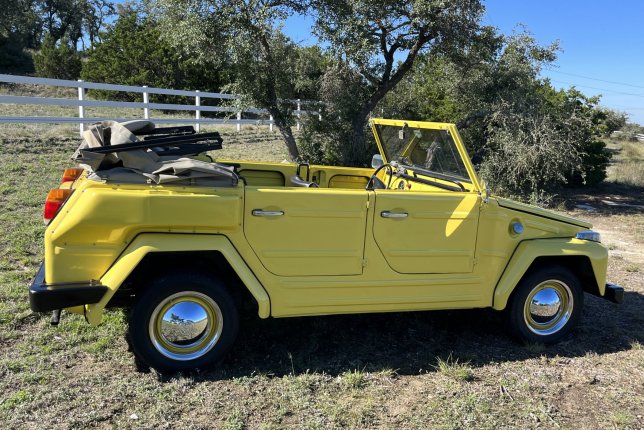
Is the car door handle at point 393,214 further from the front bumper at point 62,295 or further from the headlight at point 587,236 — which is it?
the front bumper at point 62,295

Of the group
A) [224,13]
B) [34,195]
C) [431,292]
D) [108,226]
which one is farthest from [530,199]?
[108,226]

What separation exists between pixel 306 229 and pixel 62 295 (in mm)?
1553

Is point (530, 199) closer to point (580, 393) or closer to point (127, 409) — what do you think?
point (580, 393)

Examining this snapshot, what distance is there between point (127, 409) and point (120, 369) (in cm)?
51

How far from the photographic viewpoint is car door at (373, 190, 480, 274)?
3.79m

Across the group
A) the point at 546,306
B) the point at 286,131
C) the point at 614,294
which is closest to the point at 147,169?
the point at 546,306

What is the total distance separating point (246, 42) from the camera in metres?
10.6

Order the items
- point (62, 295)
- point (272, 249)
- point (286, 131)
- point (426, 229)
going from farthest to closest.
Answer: point (286, 131)
point (426, 229)
point (272, 249)
point (62, 295)

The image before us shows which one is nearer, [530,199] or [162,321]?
[162,321]

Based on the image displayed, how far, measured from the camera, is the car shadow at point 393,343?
3875mm

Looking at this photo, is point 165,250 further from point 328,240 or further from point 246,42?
point 246,42

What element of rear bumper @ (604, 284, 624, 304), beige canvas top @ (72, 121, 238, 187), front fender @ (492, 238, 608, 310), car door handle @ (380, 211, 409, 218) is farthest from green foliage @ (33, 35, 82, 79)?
rear bumper @ (604, 284, 624, 304)

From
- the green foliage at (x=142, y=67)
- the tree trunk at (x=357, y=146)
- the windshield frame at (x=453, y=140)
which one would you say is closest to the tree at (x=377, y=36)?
the tree trunk at (x=357, y=146)

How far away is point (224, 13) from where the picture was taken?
10.2 m
